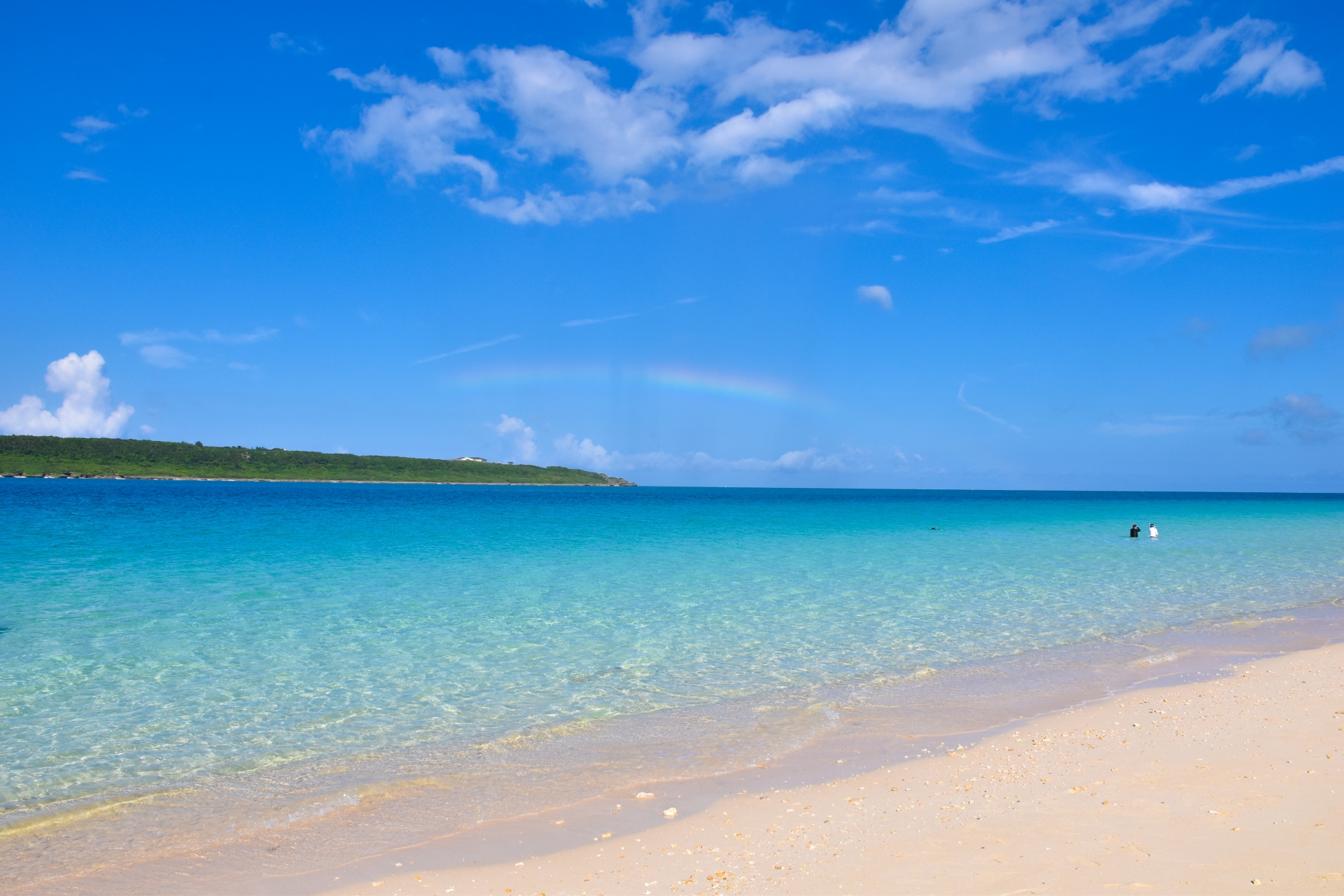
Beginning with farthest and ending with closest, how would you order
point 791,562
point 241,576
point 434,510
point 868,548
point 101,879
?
1. point 434,510
2. point 868,548
3. point 791,562
4. point 241,576
5. point 101,879

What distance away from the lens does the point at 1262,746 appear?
7492 millimetres

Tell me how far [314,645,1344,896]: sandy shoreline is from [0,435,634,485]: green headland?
173 meters

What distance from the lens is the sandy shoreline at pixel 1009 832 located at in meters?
4.96

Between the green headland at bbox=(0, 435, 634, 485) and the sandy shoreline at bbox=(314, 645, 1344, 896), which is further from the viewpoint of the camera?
the green headland at bbox=(0, 435, 634, 485)

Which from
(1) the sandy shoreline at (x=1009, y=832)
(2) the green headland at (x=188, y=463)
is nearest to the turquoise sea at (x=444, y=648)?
(1) the sandy shoreline at (x=1009, y=832)

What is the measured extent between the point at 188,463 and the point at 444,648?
585 ft

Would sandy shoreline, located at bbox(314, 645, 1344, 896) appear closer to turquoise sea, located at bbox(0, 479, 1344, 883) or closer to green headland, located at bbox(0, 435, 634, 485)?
turquoise sea, located at bbox(0, 479, 1344, 883)

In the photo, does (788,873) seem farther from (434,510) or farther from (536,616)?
(434,510)

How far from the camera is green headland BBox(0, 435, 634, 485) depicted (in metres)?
143

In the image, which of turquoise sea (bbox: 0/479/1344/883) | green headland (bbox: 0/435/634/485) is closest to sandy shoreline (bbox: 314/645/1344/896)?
turquoise sea (bbox: 0/479/1344/883)

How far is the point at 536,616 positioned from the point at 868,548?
71.7ft

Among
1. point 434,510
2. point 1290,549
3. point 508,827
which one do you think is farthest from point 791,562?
point 434,510

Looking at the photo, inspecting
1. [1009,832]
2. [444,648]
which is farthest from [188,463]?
[1009,832]

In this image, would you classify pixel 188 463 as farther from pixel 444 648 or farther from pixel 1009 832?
pixel 1009 832
